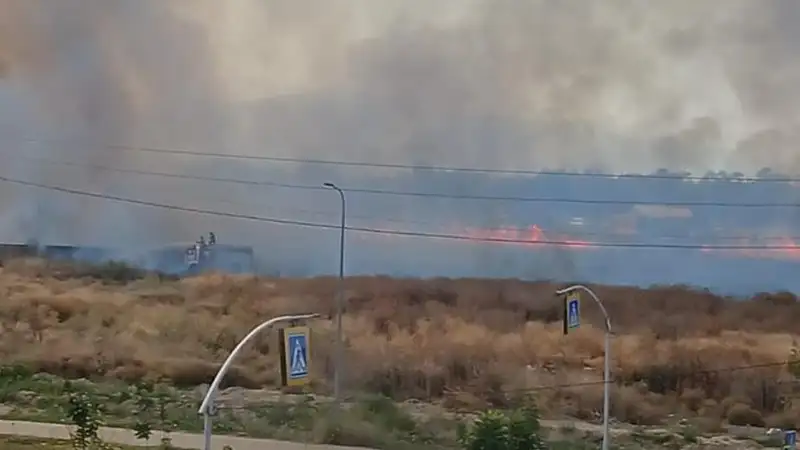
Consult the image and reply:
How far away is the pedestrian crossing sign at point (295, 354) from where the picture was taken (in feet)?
15.7

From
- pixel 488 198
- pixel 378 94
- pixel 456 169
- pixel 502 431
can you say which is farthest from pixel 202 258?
pixel 502 431

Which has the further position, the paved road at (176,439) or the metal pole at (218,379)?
the paved road at (176,439)

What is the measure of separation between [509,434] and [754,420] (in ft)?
4.22

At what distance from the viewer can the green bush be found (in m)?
5.09

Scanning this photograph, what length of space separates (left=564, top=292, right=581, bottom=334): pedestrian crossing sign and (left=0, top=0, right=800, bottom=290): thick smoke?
1.76ft

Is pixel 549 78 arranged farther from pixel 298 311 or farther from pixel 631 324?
pixel 298 311

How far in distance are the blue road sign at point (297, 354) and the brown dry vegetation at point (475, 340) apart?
0.59ft

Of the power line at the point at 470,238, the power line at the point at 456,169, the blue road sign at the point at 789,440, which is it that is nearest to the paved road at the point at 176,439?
the power line at the point at 470,238

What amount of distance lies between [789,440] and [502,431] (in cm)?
149

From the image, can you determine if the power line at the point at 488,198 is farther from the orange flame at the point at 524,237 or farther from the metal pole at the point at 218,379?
the metal pole at the point at 218,379

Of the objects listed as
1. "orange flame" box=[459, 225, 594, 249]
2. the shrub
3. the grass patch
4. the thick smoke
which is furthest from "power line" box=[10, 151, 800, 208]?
the grass patch

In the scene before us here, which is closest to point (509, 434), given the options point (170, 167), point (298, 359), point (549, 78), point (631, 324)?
point (631, 324)

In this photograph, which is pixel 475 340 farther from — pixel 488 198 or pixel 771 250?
pixel 771 250

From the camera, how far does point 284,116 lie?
16.7ft
